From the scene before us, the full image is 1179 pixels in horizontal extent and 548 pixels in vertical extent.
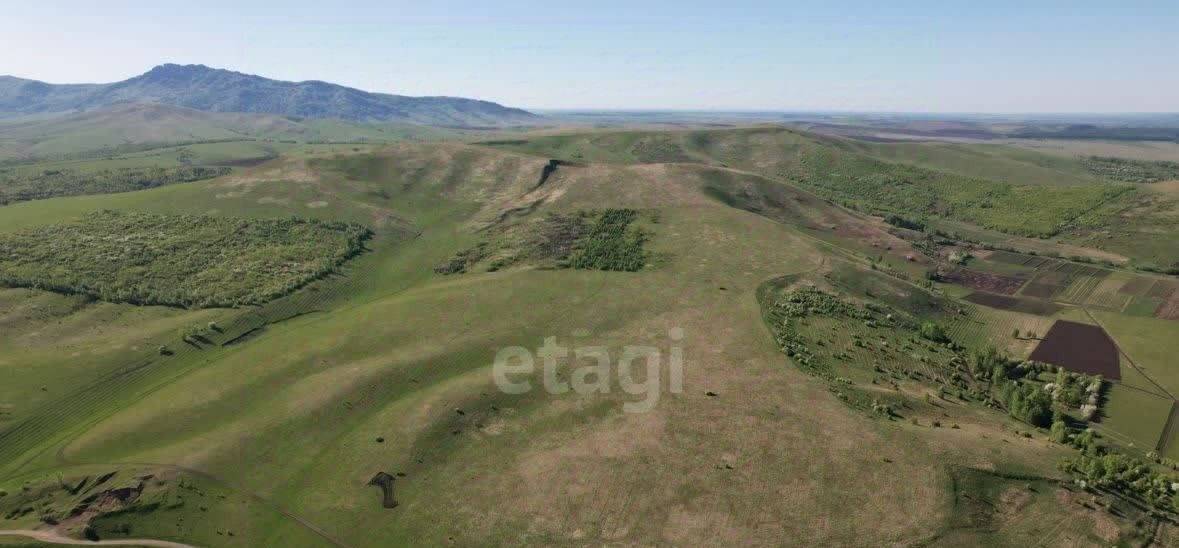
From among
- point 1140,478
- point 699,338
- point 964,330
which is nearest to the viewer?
point 1140,478

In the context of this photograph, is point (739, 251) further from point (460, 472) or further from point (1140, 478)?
point (460, 472)

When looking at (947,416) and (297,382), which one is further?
(297,382)

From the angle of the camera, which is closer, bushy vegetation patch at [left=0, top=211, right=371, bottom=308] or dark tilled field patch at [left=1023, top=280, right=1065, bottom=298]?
bushy vegetation patch at [left=0, top=211, right=371, bottom=308]

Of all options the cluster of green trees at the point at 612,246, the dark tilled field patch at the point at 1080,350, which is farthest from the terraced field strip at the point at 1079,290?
the cluster of green trees at the point at 612,246

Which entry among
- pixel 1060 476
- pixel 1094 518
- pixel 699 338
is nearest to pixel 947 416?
pixel 1060 476

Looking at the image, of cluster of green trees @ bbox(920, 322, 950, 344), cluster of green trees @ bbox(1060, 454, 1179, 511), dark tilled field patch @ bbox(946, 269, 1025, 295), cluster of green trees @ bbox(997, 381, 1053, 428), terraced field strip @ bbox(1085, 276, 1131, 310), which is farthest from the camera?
dark tilled field patch @ bbox(946, 269, 1025, 295)

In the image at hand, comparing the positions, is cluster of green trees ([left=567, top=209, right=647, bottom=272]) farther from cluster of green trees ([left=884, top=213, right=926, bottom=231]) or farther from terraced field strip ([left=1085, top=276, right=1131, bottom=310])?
terraced field strip ([left=1085, top=276, right=1131, bottom=310])

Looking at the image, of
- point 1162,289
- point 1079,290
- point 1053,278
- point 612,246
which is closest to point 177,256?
point 612,246

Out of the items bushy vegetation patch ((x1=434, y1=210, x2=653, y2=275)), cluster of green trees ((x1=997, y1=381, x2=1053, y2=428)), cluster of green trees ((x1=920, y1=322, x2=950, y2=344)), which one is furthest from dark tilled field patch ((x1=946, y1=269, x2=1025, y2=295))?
bushy vegetation patch ((x1=434, y1=210, x2=653, y2=275))
